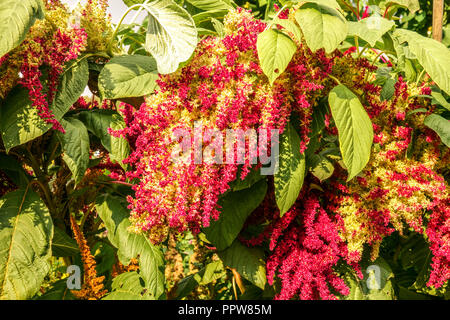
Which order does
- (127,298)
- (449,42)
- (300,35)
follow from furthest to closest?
(449,42), (127,298), (300,35)

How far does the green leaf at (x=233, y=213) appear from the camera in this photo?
0.97 meters

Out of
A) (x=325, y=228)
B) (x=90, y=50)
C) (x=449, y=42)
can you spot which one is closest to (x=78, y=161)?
(x=90, y=50)

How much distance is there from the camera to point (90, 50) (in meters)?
1.02

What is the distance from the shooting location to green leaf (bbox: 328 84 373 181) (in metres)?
0.81

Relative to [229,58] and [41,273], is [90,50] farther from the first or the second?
[41,273]

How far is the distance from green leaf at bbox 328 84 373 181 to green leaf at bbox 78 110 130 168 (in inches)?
19.3

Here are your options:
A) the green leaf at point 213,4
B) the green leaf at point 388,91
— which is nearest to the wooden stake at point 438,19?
the green leaf at point 388,91

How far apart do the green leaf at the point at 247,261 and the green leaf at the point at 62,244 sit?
386mm

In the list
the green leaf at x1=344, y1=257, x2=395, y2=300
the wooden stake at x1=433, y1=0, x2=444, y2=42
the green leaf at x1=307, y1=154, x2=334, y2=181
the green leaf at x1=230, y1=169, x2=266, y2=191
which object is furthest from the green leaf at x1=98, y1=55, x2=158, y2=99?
the wooden stake at x1=433, y1=0, x2=444, y2=42

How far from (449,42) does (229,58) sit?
0.99 meters

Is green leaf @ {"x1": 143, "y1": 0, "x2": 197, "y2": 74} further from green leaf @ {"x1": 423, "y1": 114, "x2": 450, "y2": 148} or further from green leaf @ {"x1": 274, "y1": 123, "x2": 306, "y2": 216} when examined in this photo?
green leaf @ {"x1": 423, "y1": 114, "x2": 450, "y2": 148}

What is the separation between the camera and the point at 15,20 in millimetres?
787

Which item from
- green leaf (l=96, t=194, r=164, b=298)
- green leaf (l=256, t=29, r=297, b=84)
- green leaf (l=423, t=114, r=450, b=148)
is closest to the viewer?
green leaf (l=256, t=29, r=297, b=84)

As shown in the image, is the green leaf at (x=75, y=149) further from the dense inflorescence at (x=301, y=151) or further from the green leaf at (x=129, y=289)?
the green leaf at (x=129, y=289)
